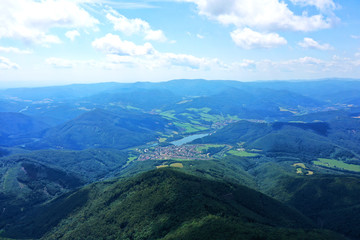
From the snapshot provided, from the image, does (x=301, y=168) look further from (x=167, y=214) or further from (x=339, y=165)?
(x=167, y=214)

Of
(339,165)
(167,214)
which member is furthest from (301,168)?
(167,214)

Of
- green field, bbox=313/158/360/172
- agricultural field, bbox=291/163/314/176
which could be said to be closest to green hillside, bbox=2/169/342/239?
agricultural field, bbox=291/163/314/176

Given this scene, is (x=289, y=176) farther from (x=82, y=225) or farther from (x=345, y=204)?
(x=82, y=225)

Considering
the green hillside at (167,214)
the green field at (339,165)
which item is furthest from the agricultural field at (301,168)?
the green hillside at (167,214)

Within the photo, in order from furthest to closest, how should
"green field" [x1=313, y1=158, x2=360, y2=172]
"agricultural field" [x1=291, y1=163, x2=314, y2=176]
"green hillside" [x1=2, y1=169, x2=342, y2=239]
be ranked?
1. "green field" [x1=313, y1=158, x2=360, y2=172]
2. "agricultural field" [x1=291, y1=163, x2=314, y2=176]
3. "green hillside" [x1=2, y1=169, x2=342, y2=239]

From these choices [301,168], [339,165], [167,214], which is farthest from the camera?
[339,165]

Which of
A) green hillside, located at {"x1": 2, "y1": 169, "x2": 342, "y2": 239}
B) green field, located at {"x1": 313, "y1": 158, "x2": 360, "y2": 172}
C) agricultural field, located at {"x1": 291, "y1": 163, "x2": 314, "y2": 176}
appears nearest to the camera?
green hillside, located at {"x1": 2, "y1": 169, "x2": 342, "y2": 239}

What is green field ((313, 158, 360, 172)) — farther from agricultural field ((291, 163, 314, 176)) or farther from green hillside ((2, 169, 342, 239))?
green hillside ((2, 169, 342, 239))

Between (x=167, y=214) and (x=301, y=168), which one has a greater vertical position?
(x=167, y=214)

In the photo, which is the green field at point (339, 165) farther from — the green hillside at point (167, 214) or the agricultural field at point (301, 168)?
the green hillside at point (167, 214)

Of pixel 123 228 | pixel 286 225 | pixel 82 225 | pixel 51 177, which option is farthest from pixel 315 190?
pixel 51 177

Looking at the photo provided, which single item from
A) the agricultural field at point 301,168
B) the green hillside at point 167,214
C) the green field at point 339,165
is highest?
the green hillside at point 167,214
